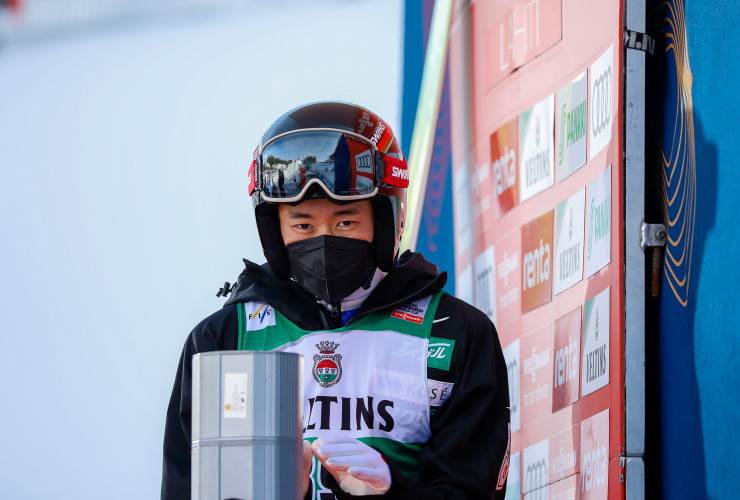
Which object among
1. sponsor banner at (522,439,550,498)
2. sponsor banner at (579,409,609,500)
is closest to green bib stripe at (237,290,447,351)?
sponsor banner at (579,409,609,500)

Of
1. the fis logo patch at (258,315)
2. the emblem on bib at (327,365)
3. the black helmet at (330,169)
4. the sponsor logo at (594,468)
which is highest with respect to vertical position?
the black helmet at (330,169)

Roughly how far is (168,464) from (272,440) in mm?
929

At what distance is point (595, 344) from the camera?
303 centimetres

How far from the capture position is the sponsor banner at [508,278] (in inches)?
153

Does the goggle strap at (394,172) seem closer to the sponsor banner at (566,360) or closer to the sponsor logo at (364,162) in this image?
the sponsor logo at (364,162)

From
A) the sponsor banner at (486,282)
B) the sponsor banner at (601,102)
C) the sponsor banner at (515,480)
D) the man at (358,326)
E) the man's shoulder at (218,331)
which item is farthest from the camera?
the sponsor banner at (486,282)

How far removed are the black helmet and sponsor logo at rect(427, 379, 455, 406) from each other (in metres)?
0.34

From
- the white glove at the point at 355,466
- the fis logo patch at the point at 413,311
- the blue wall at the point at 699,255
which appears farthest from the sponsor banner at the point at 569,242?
the white glove at the point at 355,466

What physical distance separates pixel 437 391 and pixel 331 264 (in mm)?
398

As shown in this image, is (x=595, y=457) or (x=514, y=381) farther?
(x=514, y=381)

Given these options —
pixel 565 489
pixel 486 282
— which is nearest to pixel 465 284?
pixel 486 282

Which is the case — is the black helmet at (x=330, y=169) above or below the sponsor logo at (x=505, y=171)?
below

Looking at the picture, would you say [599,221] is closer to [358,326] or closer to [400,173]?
[400,173]

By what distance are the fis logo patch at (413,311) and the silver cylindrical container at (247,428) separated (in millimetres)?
833
